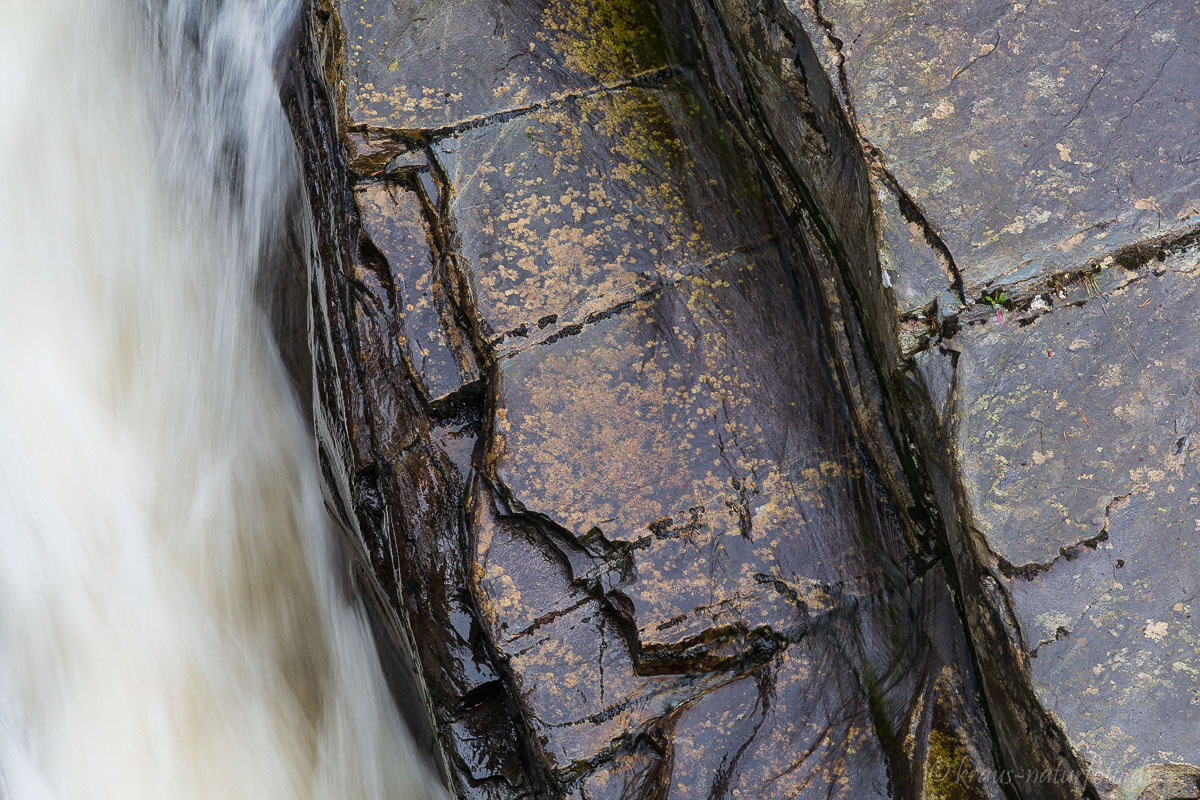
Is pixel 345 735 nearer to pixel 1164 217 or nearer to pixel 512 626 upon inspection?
pixel 512 626

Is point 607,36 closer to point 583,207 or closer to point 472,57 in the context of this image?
point 472,57

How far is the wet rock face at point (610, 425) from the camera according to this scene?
2195 millimetres

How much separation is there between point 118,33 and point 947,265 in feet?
11.0

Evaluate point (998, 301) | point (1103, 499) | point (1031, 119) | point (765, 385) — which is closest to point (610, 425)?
point (765, 385)

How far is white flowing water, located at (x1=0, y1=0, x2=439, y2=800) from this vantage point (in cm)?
292

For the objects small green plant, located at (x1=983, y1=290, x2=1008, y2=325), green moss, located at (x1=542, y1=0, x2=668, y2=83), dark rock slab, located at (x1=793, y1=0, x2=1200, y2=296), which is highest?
green moss, located at (x1=542, y1=0, x2=668, y2=83)

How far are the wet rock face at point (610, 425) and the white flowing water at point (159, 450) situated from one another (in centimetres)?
59

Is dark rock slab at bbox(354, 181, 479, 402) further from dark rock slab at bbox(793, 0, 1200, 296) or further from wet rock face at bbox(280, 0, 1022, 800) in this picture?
dark rock slab at bbox(793, 0, 1200, 296)

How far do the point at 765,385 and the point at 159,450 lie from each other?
2249 mm

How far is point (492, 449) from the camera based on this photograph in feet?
7.50

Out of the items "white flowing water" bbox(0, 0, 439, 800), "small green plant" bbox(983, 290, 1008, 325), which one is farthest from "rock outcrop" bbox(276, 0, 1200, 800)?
"white flowing water" bbox(0, 0, 439, 800)

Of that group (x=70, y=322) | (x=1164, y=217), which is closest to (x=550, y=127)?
(x=1164, y=217)

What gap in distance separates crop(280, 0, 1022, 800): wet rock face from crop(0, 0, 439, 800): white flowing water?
23.4 inches

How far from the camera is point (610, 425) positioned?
2.32 m
